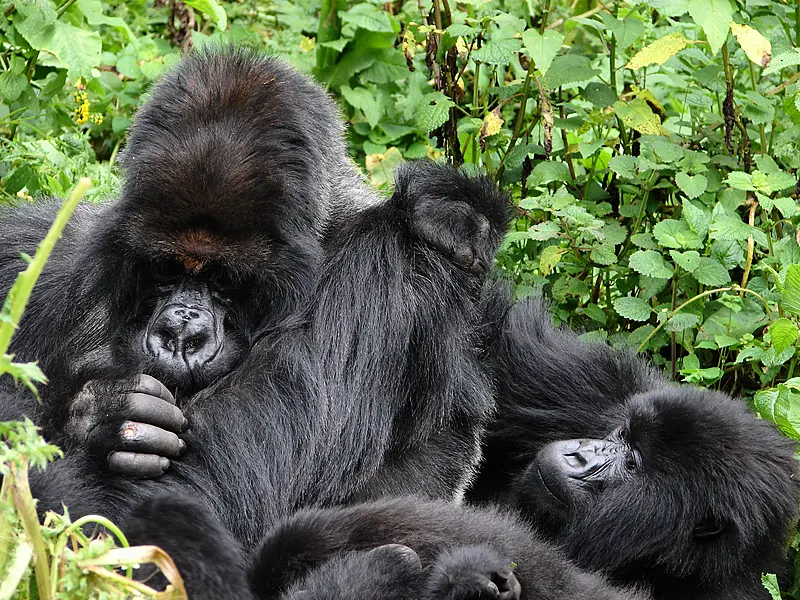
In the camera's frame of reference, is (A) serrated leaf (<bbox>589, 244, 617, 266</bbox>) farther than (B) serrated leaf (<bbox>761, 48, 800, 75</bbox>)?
Yes

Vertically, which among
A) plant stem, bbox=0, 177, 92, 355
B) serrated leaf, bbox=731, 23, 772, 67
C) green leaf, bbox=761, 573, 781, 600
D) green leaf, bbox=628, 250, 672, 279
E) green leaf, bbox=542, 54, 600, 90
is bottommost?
green leaf, bbox=761, 573, 781, 600

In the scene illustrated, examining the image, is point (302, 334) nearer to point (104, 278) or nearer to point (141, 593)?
point (104, 278)

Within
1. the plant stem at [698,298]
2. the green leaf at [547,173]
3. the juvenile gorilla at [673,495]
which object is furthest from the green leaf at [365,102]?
the juvenile gorilla at [673,495]

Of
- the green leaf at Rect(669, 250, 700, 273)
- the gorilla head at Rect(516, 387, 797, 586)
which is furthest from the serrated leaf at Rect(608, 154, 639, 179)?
the gorilla head at Rect(516, 387, 797, 586)

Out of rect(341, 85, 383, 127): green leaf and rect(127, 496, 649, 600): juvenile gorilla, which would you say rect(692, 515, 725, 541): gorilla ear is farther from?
rect(341, 85, 383, 127): green leaf

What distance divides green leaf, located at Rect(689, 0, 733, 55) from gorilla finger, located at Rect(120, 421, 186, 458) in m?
2.10

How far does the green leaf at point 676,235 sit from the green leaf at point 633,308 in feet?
0.73

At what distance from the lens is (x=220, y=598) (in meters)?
2.08

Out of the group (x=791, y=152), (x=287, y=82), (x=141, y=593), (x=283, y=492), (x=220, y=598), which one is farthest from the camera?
(x=791, y=152)

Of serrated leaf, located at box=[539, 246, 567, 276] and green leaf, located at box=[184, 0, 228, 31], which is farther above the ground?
green leaf, located at box=[184, 0, 228, 31]

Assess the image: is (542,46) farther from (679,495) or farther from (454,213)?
(679,495)

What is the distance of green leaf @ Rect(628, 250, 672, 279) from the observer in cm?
376

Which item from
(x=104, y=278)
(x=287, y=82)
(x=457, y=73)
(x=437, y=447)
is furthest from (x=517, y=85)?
(x=104, y=278)

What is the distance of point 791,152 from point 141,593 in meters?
3.06
